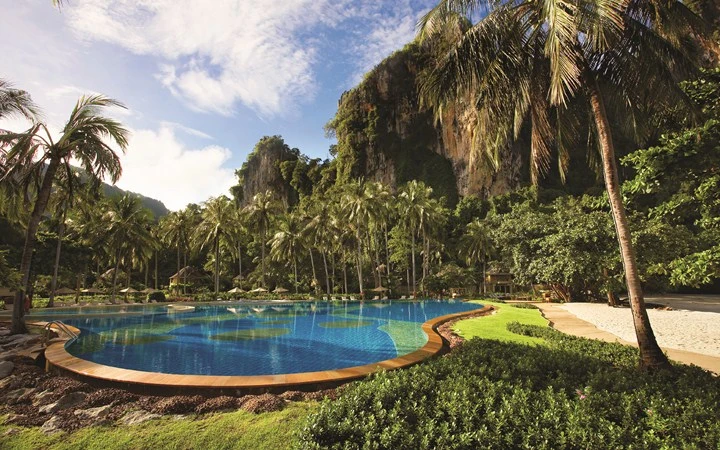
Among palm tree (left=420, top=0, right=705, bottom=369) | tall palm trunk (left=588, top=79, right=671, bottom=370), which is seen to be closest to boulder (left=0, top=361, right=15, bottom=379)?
palm tree (left=420, top=0, right=705, bottom=369)

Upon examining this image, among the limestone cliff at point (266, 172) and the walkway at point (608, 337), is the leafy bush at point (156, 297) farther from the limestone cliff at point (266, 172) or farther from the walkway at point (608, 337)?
the limestone cliff at point (266, 172)

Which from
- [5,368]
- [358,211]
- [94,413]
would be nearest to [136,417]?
[94,413]

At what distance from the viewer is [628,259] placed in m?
6.35

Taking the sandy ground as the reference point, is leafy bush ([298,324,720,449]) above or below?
above

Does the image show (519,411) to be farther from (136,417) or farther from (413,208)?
(413,208)

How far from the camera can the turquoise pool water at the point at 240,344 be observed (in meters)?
9.27

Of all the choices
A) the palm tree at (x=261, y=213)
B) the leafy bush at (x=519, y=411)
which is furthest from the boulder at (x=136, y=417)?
the palm tree at (x=261, y=213)

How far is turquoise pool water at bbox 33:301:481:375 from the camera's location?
365 inches

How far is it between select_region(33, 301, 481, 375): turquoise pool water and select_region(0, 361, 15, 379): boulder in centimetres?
186

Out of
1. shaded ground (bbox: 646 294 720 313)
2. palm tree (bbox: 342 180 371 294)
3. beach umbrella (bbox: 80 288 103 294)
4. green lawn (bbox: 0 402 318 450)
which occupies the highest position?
palm tree (bbox: 342 180 371 294)

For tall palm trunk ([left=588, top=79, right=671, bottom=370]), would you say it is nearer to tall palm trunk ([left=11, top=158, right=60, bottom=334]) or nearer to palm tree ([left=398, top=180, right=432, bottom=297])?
tall palm trunk ([left=11, top=158, right=60, bottom=334])

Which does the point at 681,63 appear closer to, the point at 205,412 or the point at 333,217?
the point at 205,412

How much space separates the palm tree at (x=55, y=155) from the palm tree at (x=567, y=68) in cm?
1012

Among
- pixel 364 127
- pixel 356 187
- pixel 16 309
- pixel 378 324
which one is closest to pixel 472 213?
pixel 356 187
